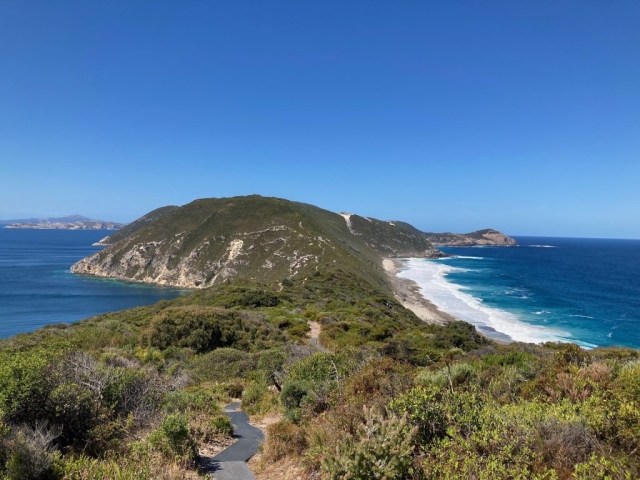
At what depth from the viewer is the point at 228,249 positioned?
89.7m

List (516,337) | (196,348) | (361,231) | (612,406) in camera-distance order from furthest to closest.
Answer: (361,231), (516,337), (196,348), (612,406)

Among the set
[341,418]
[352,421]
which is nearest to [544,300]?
[341,418]

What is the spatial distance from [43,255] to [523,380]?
170 metres

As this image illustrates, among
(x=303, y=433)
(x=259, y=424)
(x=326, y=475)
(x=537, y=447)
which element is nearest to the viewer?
(x=537, y=447)

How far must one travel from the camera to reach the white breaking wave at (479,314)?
43.0 meters

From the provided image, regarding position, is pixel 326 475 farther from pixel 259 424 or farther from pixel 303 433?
pixel 259 424

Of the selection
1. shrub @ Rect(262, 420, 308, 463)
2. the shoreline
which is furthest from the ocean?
shrub @ Rect(262, 420, 308, 463)

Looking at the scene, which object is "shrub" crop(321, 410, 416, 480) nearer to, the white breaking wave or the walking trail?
the walking trail

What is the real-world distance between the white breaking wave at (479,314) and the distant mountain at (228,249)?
1163 cm

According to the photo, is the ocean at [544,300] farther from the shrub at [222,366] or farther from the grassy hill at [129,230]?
the grassy hill at [129,230]

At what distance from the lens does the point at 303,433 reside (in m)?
6.93

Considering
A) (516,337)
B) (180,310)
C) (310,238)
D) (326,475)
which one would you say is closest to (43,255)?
(310,238)

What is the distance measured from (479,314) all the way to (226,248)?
199ft

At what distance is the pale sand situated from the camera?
52.3m
